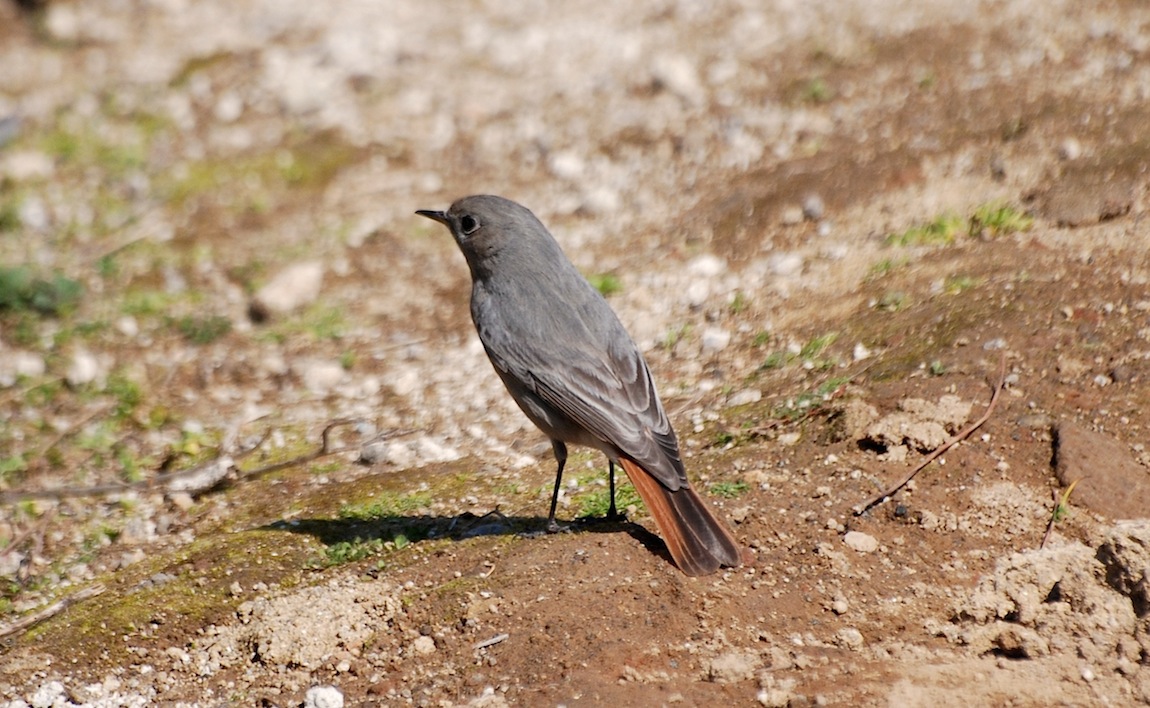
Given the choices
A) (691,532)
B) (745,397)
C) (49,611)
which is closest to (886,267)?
(745,397)

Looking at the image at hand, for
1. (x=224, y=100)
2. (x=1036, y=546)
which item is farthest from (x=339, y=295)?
(x=1036, y=546)

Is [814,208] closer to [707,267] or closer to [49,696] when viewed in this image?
[707,267]

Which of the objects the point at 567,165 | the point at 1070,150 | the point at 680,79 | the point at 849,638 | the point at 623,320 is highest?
the point at 680,79

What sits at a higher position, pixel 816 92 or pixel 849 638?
pixel 816 92

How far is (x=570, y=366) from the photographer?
5.88 m

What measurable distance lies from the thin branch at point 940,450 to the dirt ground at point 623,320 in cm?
3

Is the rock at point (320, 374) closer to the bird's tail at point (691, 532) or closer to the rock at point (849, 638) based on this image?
the bird's tail at point (691, 532)

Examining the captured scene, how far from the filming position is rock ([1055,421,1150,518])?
514 cm

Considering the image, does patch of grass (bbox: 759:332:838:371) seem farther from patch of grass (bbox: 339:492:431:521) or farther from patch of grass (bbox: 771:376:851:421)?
patch of grass (bbox: 339:492:431:521)

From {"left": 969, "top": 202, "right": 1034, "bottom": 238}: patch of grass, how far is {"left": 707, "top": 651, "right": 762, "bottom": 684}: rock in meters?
3.85

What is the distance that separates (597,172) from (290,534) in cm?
478

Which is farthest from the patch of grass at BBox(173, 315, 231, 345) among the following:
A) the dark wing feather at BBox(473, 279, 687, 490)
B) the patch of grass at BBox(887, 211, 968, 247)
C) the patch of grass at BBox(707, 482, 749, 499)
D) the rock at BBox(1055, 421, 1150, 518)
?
the rock at BBox(1055, 421, 1150, 518)

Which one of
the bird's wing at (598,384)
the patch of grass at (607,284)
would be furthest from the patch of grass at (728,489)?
the patch of grass at (607,284)

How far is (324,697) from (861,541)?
2.28 m
